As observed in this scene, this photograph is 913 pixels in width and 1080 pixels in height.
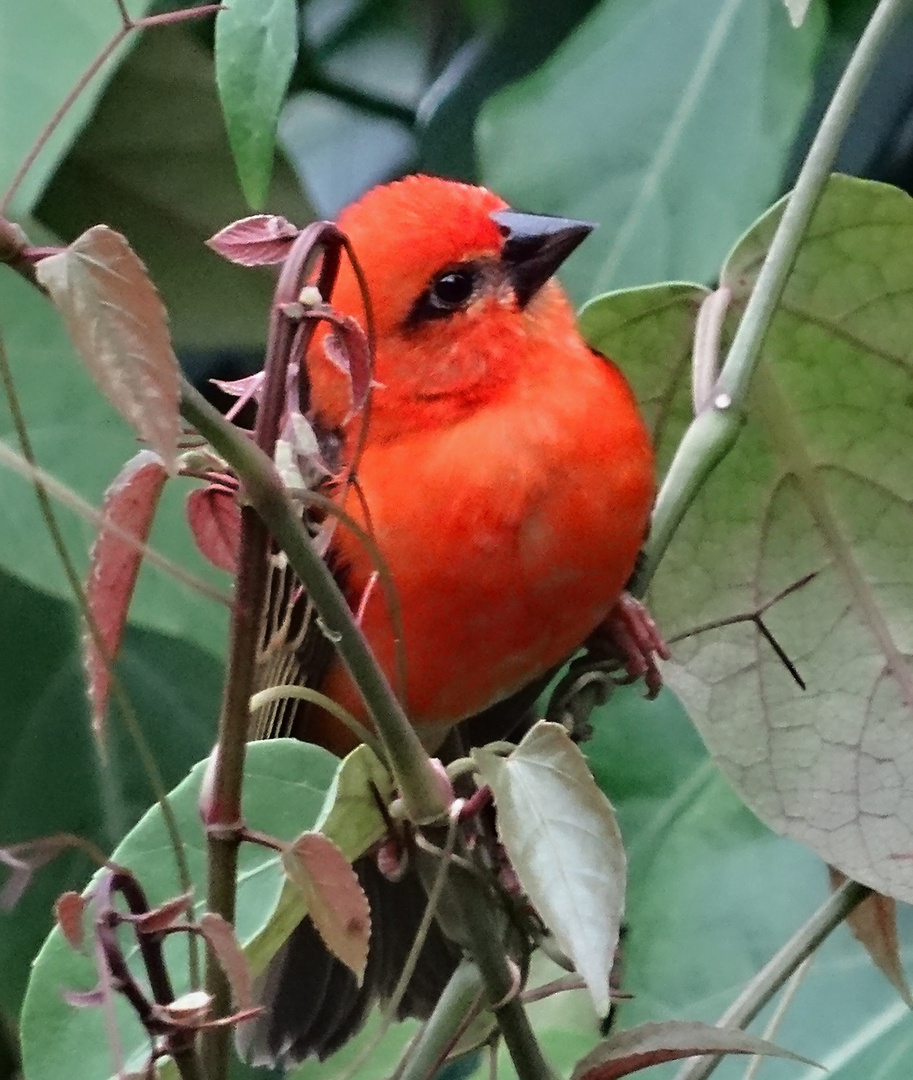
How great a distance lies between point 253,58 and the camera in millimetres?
561

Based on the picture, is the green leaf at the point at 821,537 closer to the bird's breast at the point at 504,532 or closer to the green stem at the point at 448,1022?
the bird's breast at the point at 504,532

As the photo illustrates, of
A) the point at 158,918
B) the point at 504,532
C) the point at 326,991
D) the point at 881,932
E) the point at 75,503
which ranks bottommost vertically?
the point at 326,991

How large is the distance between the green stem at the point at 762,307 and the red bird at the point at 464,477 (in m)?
0.17

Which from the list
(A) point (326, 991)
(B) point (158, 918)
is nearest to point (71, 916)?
(B) point (158, 918)

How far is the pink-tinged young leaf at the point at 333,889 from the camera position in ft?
1.28

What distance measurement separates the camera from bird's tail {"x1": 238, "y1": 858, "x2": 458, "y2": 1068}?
93 cm

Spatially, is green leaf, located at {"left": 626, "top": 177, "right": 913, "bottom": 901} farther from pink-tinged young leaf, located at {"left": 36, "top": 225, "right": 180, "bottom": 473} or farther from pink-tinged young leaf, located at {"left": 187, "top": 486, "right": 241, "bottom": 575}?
pink-tinged young leaf, located at {"left": 36, "top": 225, "right": 180, "bottom": 473}

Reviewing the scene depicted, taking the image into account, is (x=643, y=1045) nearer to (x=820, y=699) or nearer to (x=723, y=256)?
(x=820, y=699)

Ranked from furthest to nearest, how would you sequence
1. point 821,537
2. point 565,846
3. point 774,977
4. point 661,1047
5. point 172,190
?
point 172,190 < point 821,537 < point 774,977 < point 661,1047 < point 565,846

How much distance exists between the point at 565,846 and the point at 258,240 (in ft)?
0.66

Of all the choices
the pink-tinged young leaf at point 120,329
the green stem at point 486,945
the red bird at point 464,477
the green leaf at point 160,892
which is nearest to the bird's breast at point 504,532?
the red bird at point 464,477

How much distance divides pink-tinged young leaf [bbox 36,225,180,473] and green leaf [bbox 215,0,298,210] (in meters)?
0.28

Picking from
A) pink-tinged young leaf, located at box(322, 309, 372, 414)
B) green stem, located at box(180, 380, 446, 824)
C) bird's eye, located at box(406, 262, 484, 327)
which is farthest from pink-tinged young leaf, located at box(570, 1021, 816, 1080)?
bird's eye, located at box(406, 262, 484, 327)

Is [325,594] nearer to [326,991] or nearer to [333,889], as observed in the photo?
[333,889]
